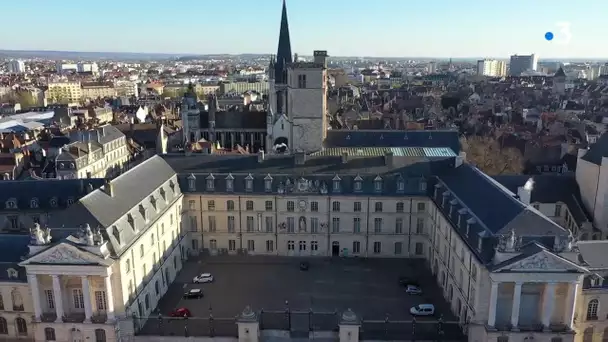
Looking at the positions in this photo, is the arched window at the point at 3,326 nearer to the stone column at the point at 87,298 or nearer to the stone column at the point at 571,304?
the stone column at the point at 87,298

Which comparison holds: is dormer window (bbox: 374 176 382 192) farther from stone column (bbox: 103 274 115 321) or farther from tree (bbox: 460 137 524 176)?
stone column (bbox: 103 274 115 321)

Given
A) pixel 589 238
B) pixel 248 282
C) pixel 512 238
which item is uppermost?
pixel 512 238

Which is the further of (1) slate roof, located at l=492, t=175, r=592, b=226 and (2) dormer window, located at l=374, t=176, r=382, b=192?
(1) slate roof, located at l=492, t=175, r=592, b=226

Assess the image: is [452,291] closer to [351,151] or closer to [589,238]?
A: [589,238]

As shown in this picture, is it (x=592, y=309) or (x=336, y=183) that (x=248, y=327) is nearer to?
(x=336, y=183)

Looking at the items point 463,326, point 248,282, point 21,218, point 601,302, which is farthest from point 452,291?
point 21,218

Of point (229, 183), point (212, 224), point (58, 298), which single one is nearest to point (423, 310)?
point (229, 183)

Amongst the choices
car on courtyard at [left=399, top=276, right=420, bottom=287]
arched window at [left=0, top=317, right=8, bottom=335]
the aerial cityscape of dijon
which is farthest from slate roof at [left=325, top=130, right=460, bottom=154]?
arched window at [left=0, top=317, right=8, bottom=335]
